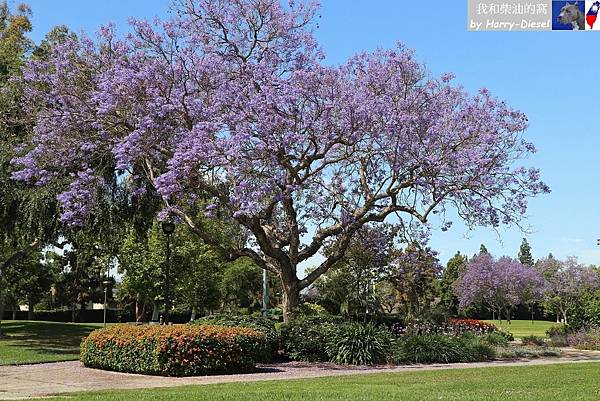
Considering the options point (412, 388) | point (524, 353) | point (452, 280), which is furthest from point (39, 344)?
point (452, 280)

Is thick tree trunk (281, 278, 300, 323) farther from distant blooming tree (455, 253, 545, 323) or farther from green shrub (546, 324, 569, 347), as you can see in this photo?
distant blooming tree (455, 253, 545, 323)

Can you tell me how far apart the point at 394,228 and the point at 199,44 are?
28.7ft

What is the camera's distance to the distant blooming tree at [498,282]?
58.2 metres

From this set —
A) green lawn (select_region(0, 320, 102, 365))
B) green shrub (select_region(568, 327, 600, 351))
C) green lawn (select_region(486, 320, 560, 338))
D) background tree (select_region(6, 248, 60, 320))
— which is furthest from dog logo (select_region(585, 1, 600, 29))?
background tree (select_region(6, 248, 60, 320))

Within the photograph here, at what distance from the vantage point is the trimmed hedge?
15.1m

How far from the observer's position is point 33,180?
2227 cm

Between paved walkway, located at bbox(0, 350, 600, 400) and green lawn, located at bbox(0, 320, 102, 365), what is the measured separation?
5.79 ft

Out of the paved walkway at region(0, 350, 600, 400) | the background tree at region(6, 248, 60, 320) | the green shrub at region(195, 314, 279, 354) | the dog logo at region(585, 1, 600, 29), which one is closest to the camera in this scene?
the paved walkway at region(0, 350, 600, 400)

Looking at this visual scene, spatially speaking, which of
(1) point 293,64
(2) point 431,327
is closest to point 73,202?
(1) point 293,64

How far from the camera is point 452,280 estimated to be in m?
70.1

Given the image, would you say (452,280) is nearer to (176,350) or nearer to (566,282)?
(566,282)

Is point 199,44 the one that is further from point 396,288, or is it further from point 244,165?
point 396,288

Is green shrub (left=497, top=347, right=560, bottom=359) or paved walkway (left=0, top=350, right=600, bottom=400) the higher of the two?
green shrub (left=497, top=347, right=560, bottom=359)

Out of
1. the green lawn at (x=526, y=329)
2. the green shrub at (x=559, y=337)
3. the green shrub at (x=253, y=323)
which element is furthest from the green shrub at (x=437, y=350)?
the green lawn at (x=526, y=329)
